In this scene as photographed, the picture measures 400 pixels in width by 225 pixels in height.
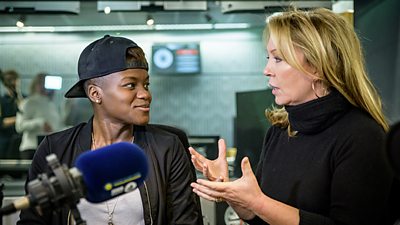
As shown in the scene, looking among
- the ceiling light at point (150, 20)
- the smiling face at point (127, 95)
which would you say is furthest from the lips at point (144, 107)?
the ceiling light at point (150, 20)

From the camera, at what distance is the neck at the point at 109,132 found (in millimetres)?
1629

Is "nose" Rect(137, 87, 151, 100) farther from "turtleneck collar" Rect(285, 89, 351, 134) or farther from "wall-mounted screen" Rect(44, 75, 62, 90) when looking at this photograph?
"wall-mounted screen" Rect(44, 75, 62, 90)

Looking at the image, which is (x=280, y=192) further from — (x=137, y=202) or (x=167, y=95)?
(x=167, y=95)

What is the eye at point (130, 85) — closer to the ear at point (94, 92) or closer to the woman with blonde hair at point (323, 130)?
the ear at point (94, 92)

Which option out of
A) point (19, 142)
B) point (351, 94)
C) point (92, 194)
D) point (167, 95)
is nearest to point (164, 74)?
point (167, 95)

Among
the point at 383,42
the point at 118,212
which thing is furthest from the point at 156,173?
the point at 383,42

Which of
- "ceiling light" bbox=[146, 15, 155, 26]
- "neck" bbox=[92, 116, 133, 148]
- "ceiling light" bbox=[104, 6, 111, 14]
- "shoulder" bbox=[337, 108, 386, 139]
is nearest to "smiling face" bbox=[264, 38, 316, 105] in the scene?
"shoulder" bbox=[337, 108, 386, 139]

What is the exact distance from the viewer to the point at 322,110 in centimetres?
135

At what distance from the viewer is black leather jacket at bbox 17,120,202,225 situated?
58.6 inches

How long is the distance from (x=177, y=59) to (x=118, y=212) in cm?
354

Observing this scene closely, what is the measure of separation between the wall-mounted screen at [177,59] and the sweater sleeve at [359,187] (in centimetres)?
321

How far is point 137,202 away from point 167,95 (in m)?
3.44

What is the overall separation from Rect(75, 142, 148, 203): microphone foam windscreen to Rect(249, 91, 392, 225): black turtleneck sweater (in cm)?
56

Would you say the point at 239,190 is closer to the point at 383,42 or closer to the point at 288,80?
the point at 288,80
